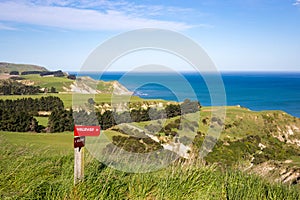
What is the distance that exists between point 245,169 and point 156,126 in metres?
3.51

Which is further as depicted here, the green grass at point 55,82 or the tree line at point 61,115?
the green grass at point 55,82

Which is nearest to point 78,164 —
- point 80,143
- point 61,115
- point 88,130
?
point 80,143

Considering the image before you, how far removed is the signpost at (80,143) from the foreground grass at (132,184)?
137 millimetres

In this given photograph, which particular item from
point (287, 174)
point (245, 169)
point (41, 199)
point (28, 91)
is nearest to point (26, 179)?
point (41, 199)

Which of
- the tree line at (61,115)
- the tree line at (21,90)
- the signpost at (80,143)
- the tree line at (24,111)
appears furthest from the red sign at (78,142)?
the tree line at (21,90)

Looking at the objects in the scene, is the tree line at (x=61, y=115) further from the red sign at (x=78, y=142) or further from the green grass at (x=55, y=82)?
the green grass at (x=55, y=82)

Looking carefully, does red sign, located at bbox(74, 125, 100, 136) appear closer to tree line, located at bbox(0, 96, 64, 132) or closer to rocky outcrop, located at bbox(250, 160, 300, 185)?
rocky outcrop, located at bbox(250, 160, 300, 185)

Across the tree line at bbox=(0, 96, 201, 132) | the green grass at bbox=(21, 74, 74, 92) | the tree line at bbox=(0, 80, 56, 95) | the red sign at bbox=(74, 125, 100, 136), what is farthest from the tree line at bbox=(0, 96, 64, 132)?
the red sign at bbox=(74, 125, 100, 136)

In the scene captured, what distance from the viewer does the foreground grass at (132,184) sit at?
164 inches

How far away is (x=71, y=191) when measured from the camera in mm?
4109

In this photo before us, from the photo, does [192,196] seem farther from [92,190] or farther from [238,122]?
[238,122]

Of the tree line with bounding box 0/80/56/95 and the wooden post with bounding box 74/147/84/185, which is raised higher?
the wooden post with bounding box 74/147/84/185

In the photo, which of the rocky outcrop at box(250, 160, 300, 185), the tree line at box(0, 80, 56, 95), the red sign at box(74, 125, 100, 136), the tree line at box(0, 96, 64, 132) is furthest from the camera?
the tree line at box(0, 80, 56, 95)

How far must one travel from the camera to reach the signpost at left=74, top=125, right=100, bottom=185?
4008 millimetres
